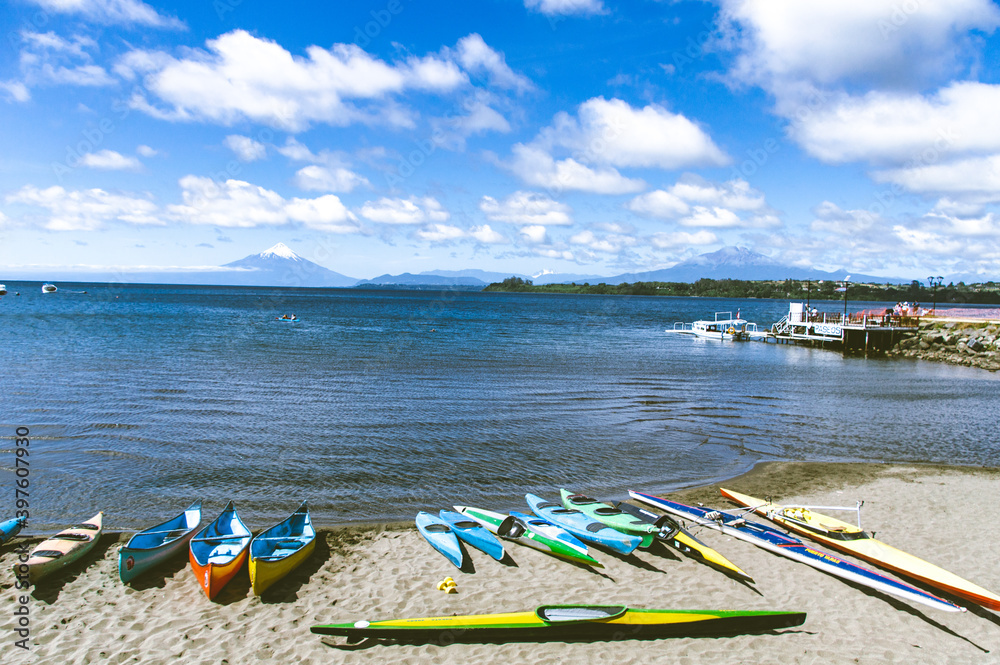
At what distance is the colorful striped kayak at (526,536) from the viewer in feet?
34.2

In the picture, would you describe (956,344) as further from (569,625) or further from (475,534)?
(569,625)

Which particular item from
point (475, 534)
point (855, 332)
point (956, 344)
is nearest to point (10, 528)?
point (475, 534)

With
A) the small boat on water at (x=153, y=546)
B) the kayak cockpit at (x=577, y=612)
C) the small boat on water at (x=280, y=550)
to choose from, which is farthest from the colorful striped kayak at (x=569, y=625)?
the small boat on water at (x=153, y=546)

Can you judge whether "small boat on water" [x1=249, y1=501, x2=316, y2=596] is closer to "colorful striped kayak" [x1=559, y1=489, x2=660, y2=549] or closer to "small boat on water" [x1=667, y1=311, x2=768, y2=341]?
"colorful striped kayak" [x1=559, y1=489, x2=660, y2=549]

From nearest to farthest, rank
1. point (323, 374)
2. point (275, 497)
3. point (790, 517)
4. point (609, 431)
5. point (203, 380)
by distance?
point (790, 517) → point (275, 497) → point (609, 431) → point (203, 380) → point (323, 374)

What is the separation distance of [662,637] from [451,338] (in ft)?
155

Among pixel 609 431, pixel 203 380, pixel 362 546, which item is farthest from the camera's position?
pixel 203 380

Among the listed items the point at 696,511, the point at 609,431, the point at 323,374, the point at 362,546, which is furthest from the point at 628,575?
the point at 323,374

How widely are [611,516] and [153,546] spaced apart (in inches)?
352

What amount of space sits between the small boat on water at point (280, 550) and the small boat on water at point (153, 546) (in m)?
1.50

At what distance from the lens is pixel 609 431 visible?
66.7ft

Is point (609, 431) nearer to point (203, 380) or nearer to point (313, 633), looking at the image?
point (313, 633)

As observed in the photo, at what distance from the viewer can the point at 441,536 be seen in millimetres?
10930

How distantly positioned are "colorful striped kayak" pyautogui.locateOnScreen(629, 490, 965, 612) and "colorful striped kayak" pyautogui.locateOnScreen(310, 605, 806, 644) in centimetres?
213
